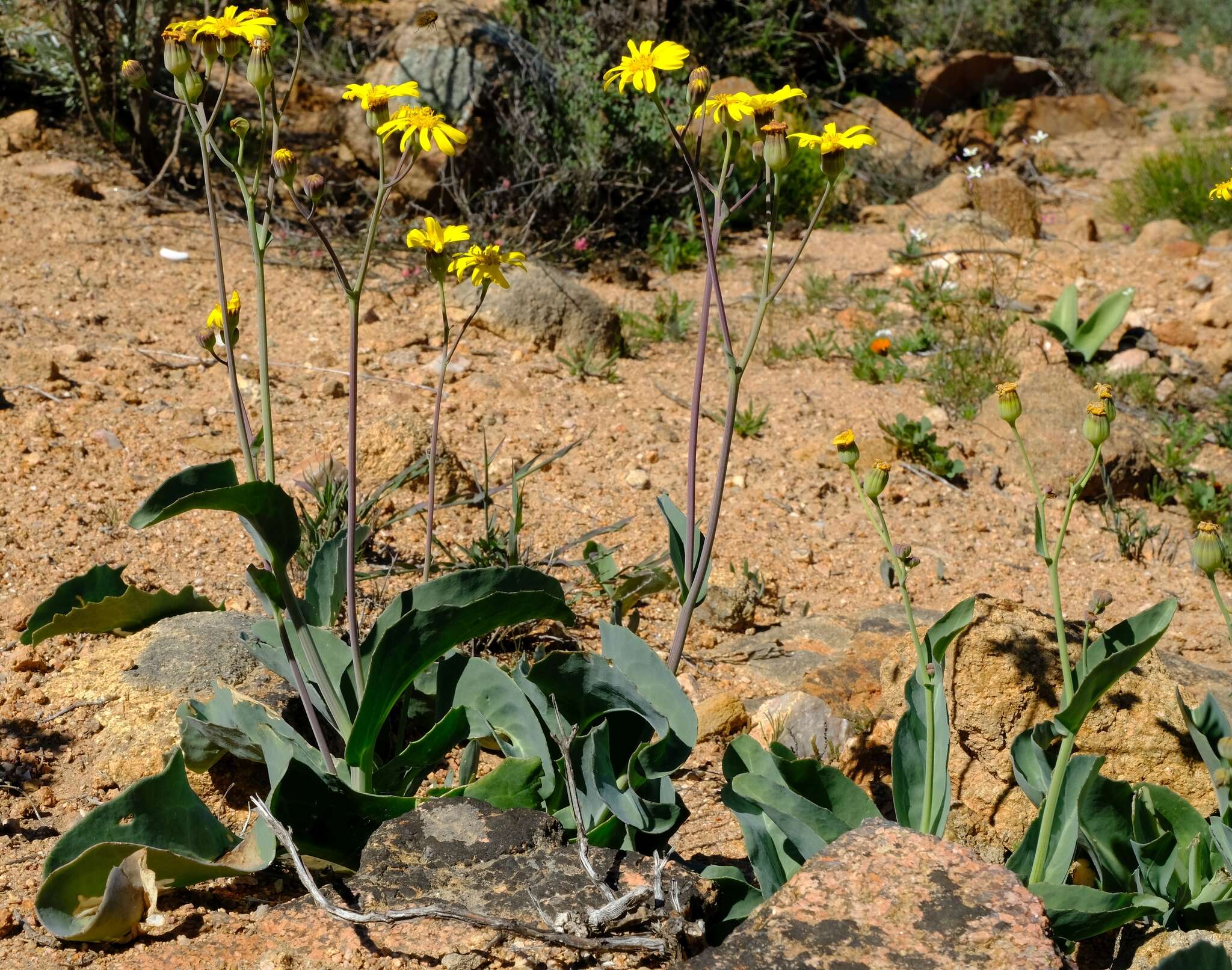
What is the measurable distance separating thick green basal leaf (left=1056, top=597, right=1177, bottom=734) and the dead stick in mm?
704

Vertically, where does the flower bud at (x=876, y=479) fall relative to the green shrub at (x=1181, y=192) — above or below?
above

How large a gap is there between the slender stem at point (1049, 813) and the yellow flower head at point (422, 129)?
1373 mm

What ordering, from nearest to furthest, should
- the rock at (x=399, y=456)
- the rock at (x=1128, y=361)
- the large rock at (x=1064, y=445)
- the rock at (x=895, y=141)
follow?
the rock at (x=399, y=456), the large rock at (x=1064, y=445), the rock at (x=1128, y=361), the rock at (x=895, y=141)

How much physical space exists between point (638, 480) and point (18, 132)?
380 cm

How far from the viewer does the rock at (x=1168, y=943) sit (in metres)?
1.76

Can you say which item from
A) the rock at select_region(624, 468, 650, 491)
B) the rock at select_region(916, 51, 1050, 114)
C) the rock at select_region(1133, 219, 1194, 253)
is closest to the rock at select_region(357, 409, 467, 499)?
the rock at select_region(624, 468, 650, 491)

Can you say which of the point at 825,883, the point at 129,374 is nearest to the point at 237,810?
the point at 825,883

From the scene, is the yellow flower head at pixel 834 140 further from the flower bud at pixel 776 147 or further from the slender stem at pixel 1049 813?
the slender stem at pixel 1049 813

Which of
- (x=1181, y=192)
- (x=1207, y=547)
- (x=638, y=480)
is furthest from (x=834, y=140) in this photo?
(x=1181, y=192)

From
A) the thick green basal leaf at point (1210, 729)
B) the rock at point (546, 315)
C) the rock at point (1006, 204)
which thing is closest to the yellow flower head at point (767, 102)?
the thick green basal leaf at point (1210, 729)

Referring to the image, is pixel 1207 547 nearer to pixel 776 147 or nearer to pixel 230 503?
pixel 776 147

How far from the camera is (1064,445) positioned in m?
4.13

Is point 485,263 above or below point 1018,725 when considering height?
above

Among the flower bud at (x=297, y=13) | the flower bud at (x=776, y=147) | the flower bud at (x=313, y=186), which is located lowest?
the flower bud at (x=313, y=186)
